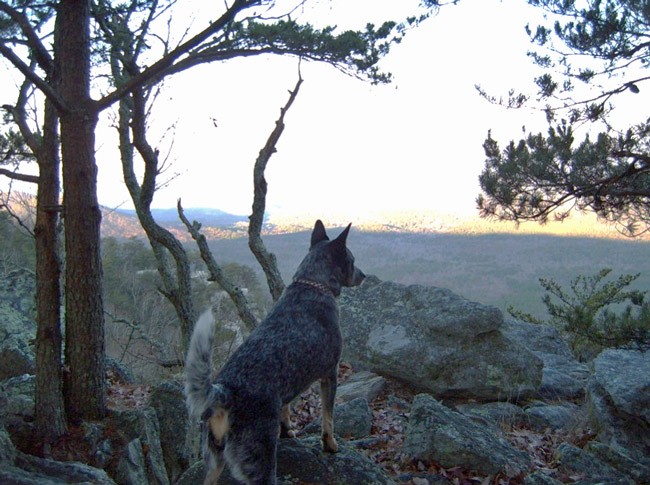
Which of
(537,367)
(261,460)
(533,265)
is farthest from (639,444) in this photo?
(533,265)

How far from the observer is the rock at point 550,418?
9273 mm

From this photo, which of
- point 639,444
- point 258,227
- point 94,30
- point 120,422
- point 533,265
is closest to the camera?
point 120,422

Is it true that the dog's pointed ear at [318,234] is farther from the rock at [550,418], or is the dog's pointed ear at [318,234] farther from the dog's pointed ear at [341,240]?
the rock at [550,418]

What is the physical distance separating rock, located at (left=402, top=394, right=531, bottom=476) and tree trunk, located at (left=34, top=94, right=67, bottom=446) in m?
3.76

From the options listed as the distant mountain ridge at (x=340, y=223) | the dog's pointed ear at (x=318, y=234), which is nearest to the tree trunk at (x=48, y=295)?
the dog's pointed ear at (x=318, y=234)

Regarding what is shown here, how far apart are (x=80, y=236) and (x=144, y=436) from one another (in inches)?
87.1

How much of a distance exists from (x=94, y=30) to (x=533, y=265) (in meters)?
63.3

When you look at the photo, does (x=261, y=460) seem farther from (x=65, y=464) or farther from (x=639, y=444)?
(x=639, y=444)

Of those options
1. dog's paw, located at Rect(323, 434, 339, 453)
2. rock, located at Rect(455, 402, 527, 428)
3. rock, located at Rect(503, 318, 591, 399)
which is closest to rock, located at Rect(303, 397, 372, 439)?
rock, located at Rect(455, 402, 527, 428)

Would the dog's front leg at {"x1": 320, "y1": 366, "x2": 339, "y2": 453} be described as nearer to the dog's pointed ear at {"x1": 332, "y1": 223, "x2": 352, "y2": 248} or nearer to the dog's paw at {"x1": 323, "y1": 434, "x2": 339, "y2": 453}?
the dog's paw at {"x1": 323, "y1": 434, "x2": 339, "y2": 453}

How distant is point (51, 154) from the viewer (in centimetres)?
639

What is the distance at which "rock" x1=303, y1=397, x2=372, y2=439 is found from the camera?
24.2 feet

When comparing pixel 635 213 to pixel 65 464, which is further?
pixel 635 213

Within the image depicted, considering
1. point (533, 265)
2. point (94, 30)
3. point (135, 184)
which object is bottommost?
point (533, 265)
